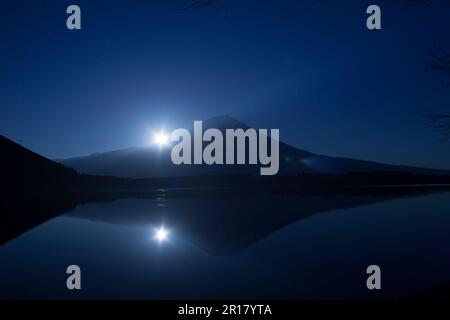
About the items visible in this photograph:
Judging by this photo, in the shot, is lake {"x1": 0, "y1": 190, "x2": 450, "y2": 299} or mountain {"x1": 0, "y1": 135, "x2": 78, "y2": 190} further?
mountain {"x1": 0, "y1": 135, "x2": 78, "y2": 190}

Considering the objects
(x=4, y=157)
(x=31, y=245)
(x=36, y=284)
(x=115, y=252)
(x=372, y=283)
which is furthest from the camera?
(x=4, y=157)

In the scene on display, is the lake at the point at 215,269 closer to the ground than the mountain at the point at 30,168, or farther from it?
closer to the ground

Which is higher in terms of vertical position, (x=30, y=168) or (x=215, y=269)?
(x=30, y=168)

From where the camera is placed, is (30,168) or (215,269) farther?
(30,168)

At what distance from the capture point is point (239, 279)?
9.48 m

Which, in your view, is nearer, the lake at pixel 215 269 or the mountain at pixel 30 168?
the lake at pixel 215 269

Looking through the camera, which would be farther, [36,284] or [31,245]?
[31,245]

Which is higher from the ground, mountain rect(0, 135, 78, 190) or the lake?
mountain rect(0, 135, 78, 190)
